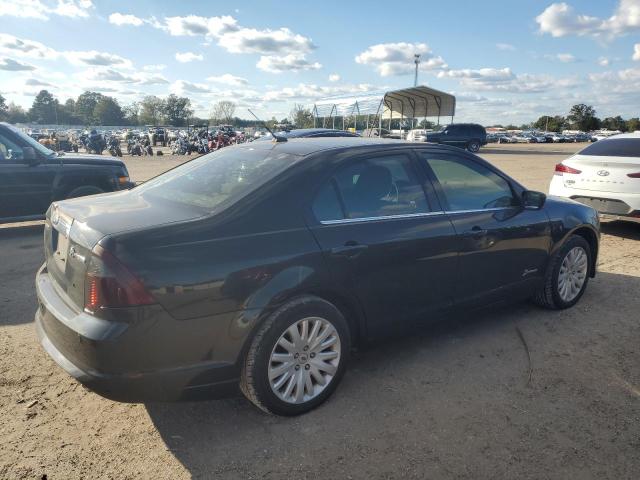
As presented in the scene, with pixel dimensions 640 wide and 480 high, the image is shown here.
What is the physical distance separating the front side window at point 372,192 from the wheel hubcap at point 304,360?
672 mm

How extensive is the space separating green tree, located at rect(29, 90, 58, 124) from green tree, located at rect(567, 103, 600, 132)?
12871 centimetres

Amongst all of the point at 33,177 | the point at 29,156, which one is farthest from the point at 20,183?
the point at 29,156

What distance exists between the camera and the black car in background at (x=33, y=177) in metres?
7.25

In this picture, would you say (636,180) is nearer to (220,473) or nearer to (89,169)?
(220,473)

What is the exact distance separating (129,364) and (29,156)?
6.15 meters

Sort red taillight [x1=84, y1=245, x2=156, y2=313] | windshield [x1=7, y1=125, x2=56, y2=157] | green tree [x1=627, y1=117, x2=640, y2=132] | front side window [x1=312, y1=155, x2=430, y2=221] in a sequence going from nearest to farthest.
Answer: red taillight [x1=84, y1=245, x2=156, y2=313] < front side window [x1=312, y1=155, x2=430, y2=221] < windshield [x1=7, y1=125, x2=56, y2=157] < green tree [x1=627, y1=117, x2=640, y2=132]

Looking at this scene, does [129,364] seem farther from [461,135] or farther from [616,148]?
[461,135]

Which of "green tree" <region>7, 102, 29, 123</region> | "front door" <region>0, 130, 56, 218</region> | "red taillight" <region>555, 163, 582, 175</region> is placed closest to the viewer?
"front door" <region>0, 130, 56, 218</region>

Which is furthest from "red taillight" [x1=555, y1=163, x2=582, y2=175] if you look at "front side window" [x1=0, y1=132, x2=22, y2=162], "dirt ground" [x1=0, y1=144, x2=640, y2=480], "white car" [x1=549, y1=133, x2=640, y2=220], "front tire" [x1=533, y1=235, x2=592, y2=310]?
"front side window" [x1=0, y1=132, x2=22, y2=162]

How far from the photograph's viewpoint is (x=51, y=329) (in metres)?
2.79

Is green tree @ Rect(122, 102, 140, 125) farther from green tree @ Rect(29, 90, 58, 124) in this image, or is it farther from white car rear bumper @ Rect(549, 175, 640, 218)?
white car rear bumper @ Rect(549, 175, 640, 218)

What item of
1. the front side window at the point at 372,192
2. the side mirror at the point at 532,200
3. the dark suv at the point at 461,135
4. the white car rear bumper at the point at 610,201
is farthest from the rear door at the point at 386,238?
the dark suv at the point at 461,135

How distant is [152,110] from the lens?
5172 inches

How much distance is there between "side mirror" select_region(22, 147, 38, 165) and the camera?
24.0 ft
